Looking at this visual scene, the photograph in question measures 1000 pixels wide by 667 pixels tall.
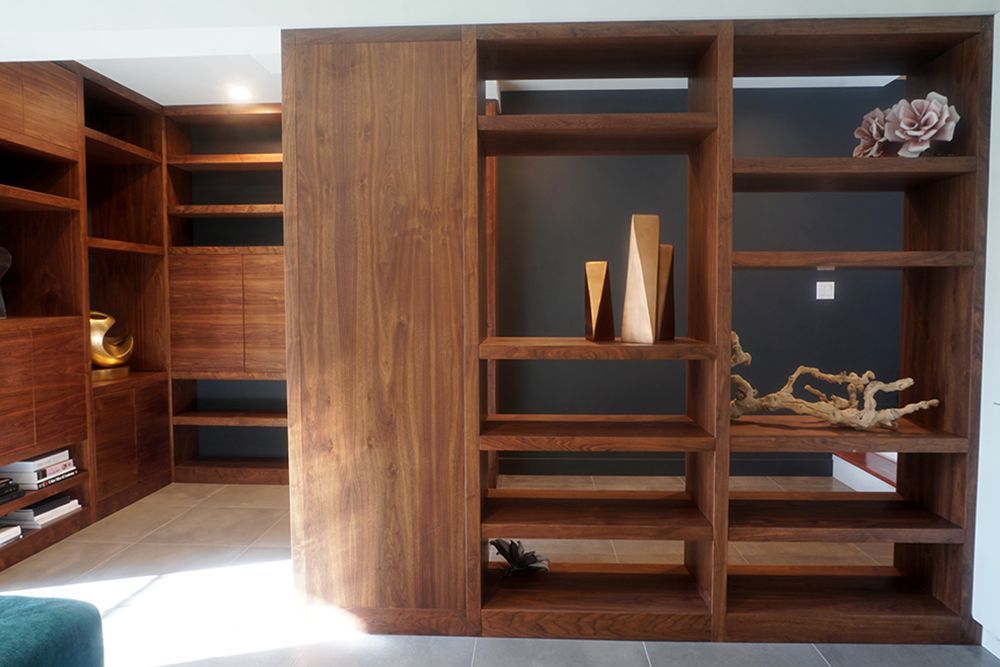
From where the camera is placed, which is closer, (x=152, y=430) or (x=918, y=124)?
(x=918, y=124)

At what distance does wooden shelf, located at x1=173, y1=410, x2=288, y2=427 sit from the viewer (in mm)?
3629

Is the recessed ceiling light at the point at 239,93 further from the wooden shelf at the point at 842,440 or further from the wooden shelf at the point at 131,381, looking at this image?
the wooden shelf at the point at 842,440

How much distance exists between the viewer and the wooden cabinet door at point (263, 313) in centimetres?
360

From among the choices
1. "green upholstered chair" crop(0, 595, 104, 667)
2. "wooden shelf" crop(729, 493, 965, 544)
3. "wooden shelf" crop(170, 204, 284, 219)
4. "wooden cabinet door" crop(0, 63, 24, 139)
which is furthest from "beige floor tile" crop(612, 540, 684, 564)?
"wooden cabinet door" crop(0, 63, 24, 139)

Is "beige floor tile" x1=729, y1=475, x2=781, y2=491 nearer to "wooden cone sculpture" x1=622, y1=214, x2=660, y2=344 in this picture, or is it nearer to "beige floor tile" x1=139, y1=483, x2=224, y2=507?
"wooden cone sculpture" x1=622, y1=214, x2=660, y2=344

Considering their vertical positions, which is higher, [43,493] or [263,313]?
[263,313]

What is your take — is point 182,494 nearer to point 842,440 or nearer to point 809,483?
point 842,440

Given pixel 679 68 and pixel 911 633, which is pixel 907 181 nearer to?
pixel 679 68

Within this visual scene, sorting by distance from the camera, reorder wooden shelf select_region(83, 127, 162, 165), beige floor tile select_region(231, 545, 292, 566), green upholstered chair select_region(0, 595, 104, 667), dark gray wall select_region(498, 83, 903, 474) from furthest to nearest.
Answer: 1. dark gray wall select_region(498, 83, 903, 474)
2. wooden shelf select_region(83, 127, 162, 165)
3. beige floor tile select_region(231, 545, 292, 566)
4. green upholstered chair select_region(0, 595, 104, 667)

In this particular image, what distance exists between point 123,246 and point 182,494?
1352mm

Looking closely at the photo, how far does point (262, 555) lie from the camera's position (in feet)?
8.99

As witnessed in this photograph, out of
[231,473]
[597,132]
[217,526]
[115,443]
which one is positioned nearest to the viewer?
[597,132]

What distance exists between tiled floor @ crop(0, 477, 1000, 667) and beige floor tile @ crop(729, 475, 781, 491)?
82 cm

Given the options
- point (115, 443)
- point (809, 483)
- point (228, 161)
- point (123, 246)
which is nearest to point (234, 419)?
point (115, 443)
